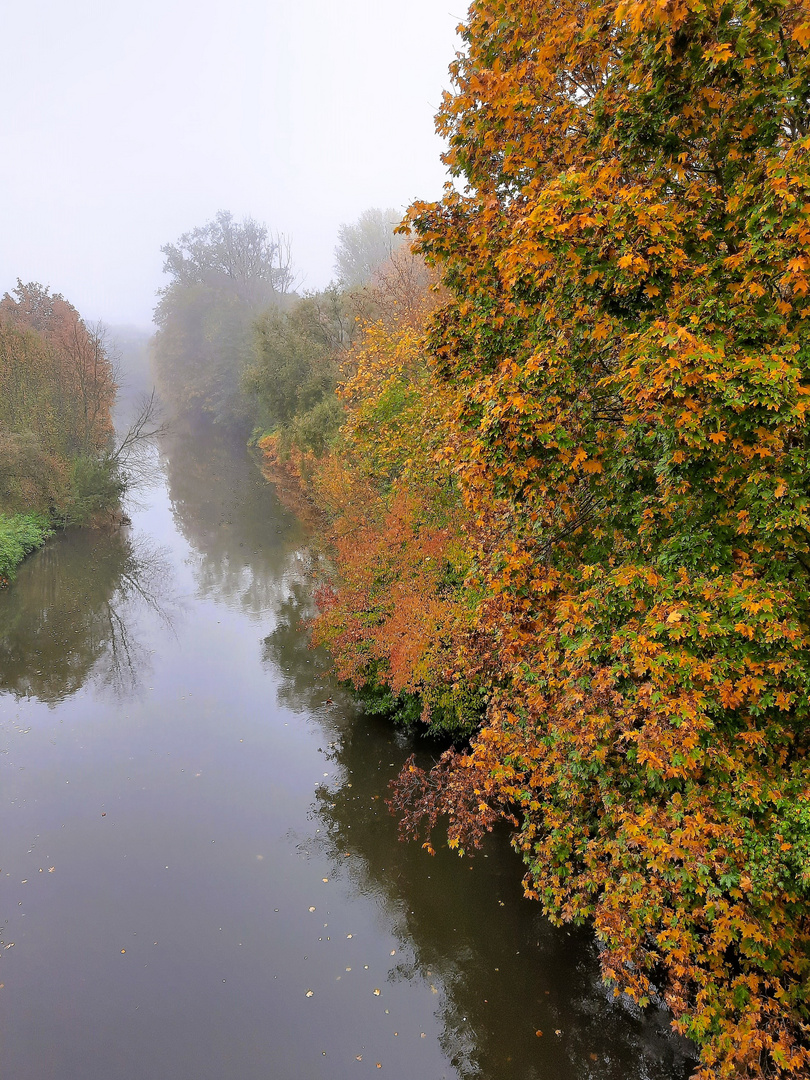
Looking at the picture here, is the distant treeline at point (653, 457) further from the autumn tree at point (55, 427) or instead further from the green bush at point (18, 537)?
the autumn tree at point (55, 427)

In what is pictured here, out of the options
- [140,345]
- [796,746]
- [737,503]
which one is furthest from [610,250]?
[140,345]

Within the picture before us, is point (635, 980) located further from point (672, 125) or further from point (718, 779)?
point (672, 125)

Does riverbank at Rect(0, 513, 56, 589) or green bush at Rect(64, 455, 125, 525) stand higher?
green bush at Rect(64, 455, 125, 525)

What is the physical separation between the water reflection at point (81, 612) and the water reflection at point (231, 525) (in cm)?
228

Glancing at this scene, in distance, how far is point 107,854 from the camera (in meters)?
11.7

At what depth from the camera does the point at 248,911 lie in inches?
412

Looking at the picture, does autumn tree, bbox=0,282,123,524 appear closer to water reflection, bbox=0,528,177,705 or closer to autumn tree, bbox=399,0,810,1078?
water reflection, bbox=0,528,177,705

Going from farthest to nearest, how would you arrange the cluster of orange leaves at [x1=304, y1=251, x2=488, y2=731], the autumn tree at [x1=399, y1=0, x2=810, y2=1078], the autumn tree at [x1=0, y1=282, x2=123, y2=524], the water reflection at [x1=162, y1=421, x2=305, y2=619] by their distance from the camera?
the autumn tree at [x1=0, y1=282, x2=123, y2=524] < the water reflection at [x1=162, y1=421, x2=305, y2=619] < the cluster of orange leaves at [x1=304, y1=251, x2=488, y2=731] < the autumn tree at [x1=399, y1=0, x2=810, y2=1078]

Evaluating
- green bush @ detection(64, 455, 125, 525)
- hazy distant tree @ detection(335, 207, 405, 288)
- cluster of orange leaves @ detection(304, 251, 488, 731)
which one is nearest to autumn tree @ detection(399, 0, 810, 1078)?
cluster of orange leaves @ detection(304, 251, 488, 731)

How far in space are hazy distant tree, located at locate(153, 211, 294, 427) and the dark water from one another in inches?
1827

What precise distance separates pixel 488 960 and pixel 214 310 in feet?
226

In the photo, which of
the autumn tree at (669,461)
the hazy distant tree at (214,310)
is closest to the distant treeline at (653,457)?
the autumn tree at (669,461)

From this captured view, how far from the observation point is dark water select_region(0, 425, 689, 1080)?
8.30 metres

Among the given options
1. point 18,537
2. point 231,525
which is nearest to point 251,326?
point 231,525
